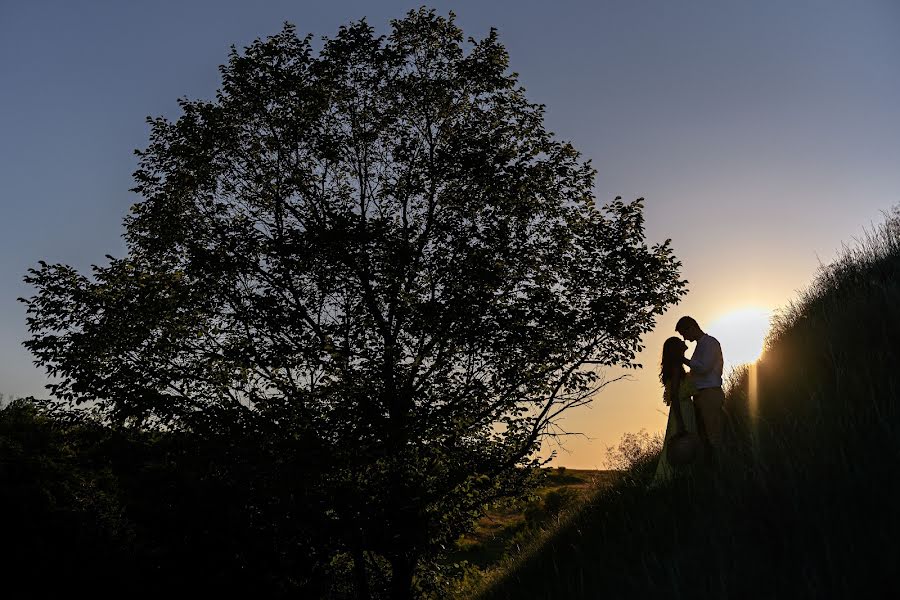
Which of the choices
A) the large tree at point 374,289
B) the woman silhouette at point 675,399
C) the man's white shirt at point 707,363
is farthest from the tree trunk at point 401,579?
the man's white shirt at point 707,363

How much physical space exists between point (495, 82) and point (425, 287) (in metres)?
6.30

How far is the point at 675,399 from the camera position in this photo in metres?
7.92

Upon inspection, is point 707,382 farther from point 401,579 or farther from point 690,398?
point 401,579

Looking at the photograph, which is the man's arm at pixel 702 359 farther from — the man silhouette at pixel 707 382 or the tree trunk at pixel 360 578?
the tree trunk at pixel 360 578

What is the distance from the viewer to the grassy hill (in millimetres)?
4027

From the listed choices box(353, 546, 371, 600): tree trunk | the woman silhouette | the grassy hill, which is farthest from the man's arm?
box(353, 546, 371, 600): tree trunk

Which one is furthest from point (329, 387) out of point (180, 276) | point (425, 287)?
point (180, 276)

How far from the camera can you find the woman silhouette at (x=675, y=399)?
7527mm

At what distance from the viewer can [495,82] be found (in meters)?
16.5

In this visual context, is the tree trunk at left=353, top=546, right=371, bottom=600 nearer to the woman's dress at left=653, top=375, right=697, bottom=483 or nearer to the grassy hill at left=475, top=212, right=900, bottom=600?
the grassy hill at left=475, top=212, right=900, bottom=600

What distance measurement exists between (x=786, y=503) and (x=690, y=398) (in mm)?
3355

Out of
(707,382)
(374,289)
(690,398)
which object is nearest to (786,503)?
(707,382)

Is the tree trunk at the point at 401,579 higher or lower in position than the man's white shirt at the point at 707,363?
lower

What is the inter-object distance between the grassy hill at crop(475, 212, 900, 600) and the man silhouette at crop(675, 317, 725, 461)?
0.33 metres
